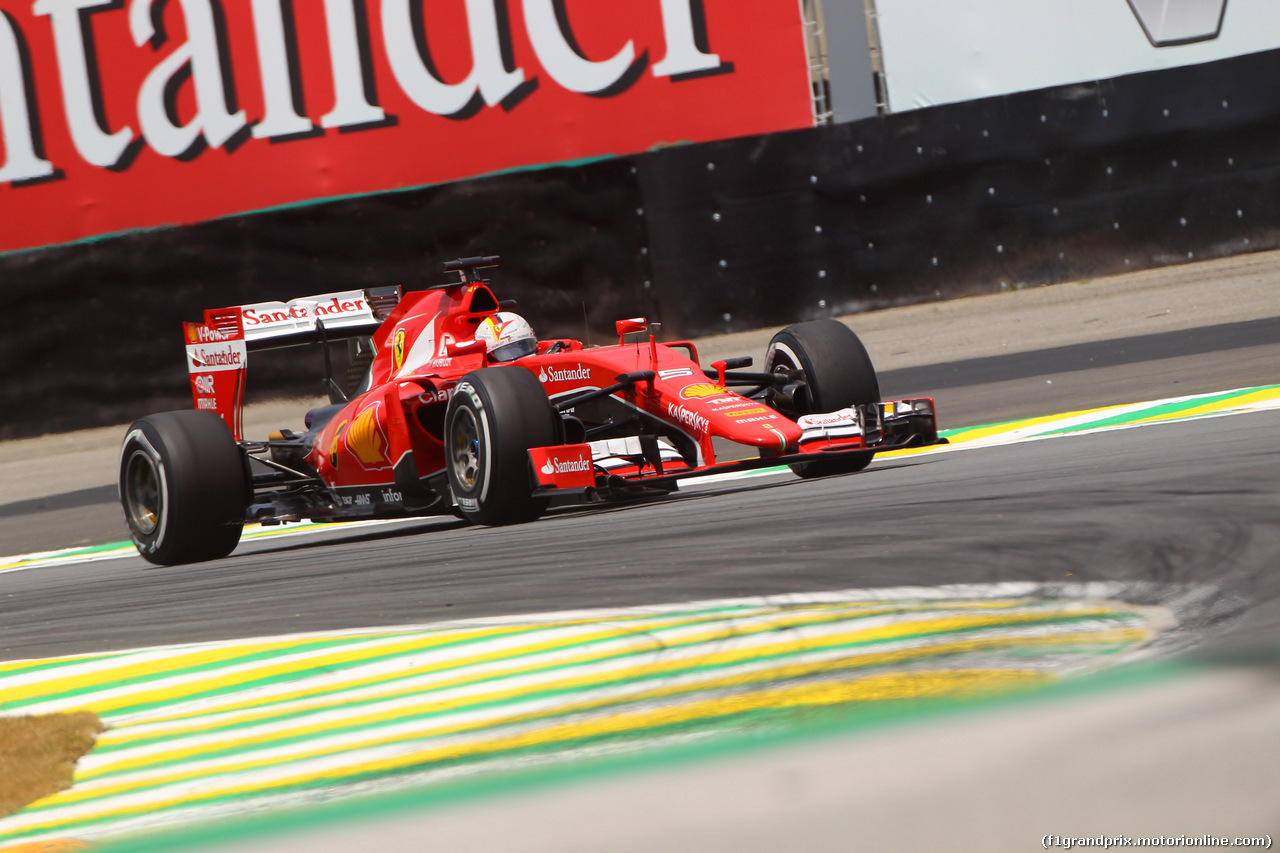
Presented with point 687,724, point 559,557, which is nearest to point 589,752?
point 687,724

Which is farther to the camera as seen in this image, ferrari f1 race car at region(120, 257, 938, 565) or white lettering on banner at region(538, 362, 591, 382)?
white lettering on banner at region(538, 362, 591, 382)

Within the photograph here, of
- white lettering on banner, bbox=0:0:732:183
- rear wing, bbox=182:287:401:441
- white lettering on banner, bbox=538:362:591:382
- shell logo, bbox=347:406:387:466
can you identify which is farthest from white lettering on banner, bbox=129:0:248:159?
white lettering on banner, bbox=538:362:591:382

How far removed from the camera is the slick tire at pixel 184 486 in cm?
750

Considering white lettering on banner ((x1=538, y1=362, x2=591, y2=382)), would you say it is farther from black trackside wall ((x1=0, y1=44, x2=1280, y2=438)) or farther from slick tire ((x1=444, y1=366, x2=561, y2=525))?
black trackside wall ((x1=0, y1=44, x2=1280, y2=438))

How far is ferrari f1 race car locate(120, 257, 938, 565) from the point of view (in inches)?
256

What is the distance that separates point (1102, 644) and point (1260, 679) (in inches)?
18.3

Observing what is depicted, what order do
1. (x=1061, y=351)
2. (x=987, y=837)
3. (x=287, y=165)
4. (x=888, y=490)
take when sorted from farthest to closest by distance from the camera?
(x=287, y=165), (x=1061, y=351), (x=888, y=490), (x=987, y=837)

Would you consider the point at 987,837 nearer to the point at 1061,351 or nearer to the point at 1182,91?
the point at 1061,351

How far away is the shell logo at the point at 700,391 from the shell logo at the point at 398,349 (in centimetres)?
174

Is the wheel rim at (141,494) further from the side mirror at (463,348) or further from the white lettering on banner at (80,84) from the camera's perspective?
the white lettering on banner at (80,84)

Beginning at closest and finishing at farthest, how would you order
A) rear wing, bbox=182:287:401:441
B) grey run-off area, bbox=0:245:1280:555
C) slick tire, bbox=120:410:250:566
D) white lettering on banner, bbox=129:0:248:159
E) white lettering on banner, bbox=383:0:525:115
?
1. slick tire, bbox=120:410:250:566
2. rear wing, bbox=182:287:401:441
3. grey run-off area, bbox=0:245:1280:555
4. white lettering on banner, bbox=383:0:525:115
5. white lettering on banner, bbox=129:0:248:159

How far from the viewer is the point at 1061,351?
Result: 11258mm

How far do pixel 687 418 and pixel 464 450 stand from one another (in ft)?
3.44

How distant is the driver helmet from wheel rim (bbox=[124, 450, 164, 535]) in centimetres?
189
